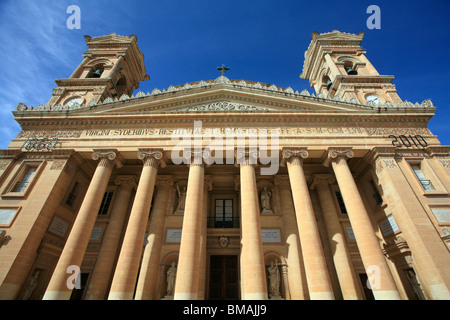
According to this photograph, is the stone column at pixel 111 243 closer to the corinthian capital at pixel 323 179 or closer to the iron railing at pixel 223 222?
the iron railing at pixel 223 222

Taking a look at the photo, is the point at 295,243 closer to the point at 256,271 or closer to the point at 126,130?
the point at 256,271

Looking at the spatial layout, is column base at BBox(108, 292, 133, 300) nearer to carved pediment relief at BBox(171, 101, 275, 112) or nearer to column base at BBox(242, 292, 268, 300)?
column base at BBox(242, 292, 268, 300)

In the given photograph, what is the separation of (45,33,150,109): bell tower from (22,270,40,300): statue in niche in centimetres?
1413

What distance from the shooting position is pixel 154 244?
15148mm

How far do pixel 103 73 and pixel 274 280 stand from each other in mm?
25477

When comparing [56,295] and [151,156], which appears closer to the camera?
[56,295]

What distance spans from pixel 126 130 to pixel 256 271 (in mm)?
12792

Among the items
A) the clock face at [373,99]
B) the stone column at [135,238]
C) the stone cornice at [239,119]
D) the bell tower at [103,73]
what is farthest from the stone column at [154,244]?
the clock face at [373,99]

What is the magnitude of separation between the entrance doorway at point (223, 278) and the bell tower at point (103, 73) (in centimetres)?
1749

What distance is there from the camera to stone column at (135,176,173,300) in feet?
44.8

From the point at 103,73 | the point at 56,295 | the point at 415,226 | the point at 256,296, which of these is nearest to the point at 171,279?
the point at 56,295

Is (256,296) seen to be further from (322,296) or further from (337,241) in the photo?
(337,241)

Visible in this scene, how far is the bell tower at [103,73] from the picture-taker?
2131 cm

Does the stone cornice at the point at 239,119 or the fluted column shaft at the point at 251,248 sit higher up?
the stone cornice at the point at 239,119
